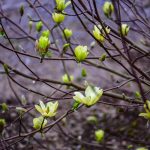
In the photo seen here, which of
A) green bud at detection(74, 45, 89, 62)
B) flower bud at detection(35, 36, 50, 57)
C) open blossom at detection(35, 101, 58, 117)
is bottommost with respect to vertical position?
open blossom at detection(35, 101, 58, 117)

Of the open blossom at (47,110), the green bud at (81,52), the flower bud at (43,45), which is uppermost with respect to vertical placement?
the flower bud at (43,45)

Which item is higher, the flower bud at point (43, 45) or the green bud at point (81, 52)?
the flower bud at point (43, 45)

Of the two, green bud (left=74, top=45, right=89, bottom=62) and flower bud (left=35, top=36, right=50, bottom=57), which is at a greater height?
flower bud (left=35, top=36, right=50, bottom=57)

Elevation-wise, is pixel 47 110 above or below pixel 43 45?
below

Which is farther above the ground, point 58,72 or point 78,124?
point 58,72

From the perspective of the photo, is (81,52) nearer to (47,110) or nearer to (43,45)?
(43,45)

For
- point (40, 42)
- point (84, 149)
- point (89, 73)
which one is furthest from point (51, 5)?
point (89, 73)

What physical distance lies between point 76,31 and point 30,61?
614 millimetres

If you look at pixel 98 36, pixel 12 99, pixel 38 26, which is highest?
pixel 38 26

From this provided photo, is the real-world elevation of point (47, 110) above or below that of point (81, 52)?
below

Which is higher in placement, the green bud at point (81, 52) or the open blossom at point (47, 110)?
the green bud at point (81, 52)

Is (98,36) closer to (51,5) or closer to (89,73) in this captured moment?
(51,5)

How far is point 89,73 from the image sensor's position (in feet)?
13.8

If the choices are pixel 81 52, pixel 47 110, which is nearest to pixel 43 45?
pixel 81 52
